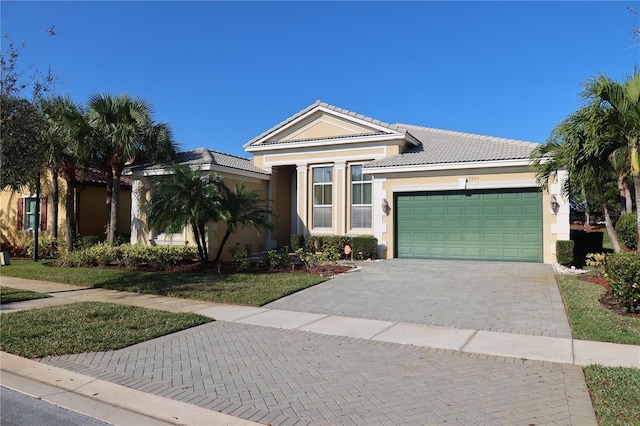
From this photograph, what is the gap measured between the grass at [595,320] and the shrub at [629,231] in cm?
764

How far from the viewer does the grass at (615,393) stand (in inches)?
160

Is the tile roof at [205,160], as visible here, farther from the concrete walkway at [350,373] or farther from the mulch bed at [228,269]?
the concrete walkway at [350,373]

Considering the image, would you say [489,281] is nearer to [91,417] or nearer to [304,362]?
[304,362]

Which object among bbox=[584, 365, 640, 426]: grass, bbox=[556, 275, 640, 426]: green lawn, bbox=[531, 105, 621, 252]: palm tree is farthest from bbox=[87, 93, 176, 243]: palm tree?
bbox=[584, 365, 640, 426]: grass

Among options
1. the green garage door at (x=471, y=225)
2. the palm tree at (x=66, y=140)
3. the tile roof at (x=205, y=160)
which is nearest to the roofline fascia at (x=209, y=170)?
the tile roof at (x=205, y=160)

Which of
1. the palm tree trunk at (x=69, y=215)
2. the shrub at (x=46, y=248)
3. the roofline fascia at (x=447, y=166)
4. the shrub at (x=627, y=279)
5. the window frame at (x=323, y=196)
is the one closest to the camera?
the shrub at (x=627, y=279)

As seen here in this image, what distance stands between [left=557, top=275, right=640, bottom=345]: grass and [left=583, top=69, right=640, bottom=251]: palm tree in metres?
2.33

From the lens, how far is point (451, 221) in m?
16.8

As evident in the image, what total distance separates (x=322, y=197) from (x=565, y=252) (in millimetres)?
10090

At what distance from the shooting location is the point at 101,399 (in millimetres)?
4816

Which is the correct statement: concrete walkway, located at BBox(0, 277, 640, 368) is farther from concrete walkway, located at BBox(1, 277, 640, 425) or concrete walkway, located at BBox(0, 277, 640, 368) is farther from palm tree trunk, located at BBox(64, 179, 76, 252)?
palm tree trunk, located at BBox(64, 179, 76, 252)

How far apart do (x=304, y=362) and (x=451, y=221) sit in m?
12.2

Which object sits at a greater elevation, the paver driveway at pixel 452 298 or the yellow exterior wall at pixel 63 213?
the yellow exterior wall at pixel 63 213

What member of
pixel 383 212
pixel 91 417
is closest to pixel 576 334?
pixel 91 417
